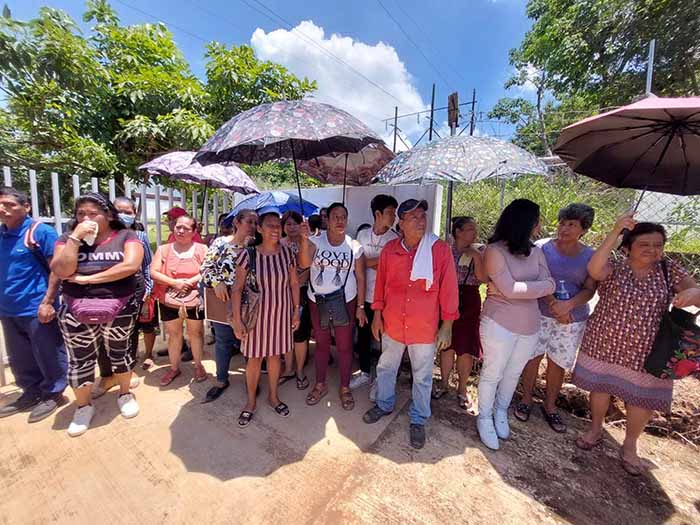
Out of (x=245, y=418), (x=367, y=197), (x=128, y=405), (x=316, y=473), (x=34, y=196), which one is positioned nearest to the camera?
(x=316, y=473)

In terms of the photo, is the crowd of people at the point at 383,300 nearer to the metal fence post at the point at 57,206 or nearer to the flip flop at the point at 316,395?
the flip flop at the point at 316,395

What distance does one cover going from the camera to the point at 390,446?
7.82 ft

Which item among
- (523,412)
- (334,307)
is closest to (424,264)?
(334,307)

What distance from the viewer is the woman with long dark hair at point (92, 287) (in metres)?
2.25

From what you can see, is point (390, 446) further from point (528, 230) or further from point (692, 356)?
point (692, 356)

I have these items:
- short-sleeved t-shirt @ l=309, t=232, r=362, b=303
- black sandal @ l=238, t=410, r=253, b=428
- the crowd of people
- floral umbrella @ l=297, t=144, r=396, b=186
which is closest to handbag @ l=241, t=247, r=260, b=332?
the crowd of people

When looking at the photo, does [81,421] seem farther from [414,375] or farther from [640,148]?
[640,148]

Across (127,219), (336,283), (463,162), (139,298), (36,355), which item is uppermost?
(463,162)

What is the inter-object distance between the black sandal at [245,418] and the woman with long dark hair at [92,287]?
3.67 ft

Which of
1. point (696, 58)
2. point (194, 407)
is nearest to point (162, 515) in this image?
point (194, 407)

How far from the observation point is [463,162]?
2.26 meters

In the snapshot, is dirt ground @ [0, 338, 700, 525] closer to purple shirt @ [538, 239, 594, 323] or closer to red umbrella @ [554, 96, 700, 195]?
purple shirt @ [538, 239, 594, 323]

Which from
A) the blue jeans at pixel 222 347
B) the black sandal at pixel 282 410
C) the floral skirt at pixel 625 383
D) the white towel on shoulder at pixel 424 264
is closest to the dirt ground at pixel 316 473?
the black sandal at pixel 282 410

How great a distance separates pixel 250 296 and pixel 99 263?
1.13 m
